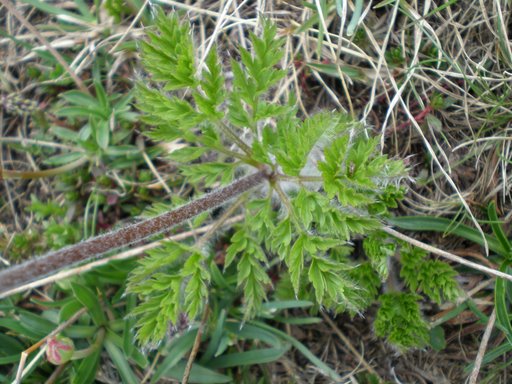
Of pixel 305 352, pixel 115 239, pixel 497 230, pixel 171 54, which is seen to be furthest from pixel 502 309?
pixel 171 54

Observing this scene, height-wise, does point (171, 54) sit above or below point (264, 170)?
above

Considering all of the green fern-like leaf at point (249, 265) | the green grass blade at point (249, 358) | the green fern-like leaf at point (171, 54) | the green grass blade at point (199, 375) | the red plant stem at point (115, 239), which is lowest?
the green grass blade at point (199, 375)

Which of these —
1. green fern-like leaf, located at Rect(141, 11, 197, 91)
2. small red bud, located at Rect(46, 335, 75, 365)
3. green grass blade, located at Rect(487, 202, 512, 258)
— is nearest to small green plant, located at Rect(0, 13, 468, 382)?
green fern-like leaf, located at Rect(141, 11, 197, 91)

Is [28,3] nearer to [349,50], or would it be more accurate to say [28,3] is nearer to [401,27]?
[349,50]

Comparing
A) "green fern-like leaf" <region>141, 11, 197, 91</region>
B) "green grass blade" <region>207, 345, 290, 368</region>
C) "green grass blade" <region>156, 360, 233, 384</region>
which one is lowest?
"green grass blade" <region>156, 360, 233, 384</region>

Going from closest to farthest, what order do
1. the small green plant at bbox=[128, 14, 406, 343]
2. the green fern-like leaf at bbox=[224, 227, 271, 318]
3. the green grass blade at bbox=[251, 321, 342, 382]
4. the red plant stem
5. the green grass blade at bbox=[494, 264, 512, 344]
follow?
the red plant stem → the small green plant at bbox=[128, 14, 406, 343] → the green fern-like leaf at bbox=[224, 227, 271, 318] → the green grass blade at bbox=[494, 264, 512, 344] → the green grass blade at bbox=[251, 321, 342, 382]

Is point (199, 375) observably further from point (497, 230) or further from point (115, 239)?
point (497, 230)

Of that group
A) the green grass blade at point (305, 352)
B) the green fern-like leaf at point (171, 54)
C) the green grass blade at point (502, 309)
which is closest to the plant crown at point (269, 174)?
the green fern-like leaf at point (171, 54)

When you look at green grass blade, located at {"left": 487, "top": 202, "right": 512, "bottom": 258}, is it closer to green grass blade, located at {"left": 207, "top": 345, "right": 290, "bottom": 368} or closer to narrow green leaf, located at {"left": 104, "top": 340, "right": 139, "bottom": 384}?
green grass blade, located at {"left": 207, "top": 345, "right": 290, "bottom": 368}

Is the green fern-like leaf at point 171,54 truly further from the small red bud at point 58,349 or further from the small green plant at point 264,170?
the small red bud at point 58,349
